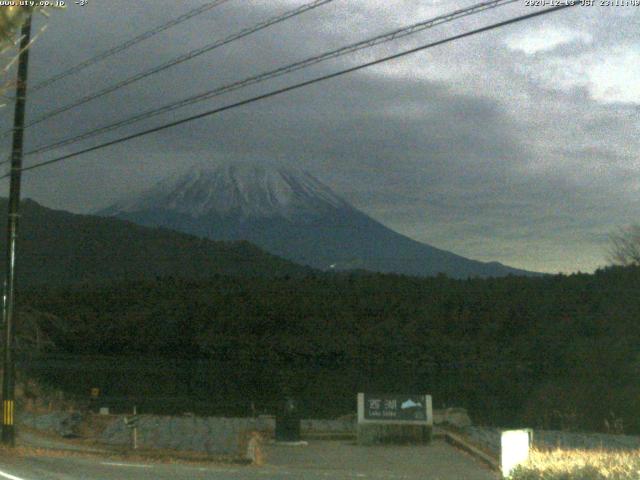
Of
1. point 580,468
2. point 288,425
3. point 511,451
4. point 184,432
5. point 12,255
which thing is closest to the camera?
point 580,468

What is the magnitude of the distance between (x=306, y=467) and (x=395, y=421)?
5758 mm

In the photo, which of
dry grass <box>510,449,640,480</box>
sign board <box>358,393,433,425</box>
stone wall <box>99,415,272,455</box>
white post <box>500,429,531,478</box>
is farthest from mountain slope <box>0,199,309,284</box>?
dry grass <box>510,449,640,480</box>

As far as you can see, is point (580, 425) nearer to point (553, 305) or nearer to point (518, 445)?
point (553, 305)

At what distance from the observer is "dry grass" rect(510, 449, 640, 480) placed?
8977mm

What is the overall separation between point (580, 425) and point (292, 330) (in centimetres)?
2060

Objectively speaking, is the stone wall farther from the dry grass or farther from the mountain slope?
the mountain slope

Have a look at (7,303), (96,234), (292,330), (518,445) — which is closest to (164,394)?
(292,330)

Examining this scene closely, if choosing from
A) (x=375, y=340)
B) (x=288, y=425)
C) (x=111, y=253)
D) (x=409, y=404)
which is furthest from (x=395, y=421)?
(x=111, y=253)

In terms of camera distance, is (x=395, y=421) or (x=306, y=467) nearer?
(x=306, y=467)

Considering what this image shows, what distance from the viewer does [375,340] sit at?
53875mm

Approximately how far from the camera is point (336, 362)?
170 feet

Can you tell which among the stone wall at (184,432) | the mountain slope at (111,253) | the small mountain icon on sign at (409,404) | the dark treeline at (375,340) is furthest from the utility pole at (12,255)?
the mountain slope at (111,253)

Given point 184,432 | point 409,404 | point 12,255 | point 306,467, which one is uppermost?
point 12,255

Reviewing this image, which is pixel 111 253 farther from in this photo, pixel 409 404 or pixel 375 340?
pixel 409 404
